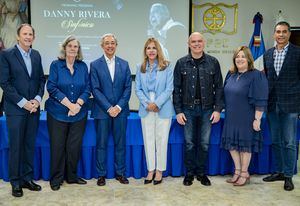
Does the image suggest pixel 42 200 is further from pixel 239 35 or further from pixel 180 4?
pixel 239 35

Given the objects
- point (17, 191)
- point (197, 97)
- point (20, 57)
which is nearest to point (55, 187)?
point (17, 191)

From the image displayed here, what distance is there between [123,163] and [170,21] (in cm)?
268

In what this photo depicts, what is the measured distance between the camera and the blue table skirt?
330cm

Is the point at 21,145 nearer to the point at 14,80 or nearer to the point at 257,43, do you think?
the point at 14,80

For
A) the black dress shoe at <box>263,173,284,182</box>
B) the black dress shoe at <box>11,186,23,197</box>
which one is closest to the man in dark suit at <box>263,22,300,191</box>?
the black dress shoe at <box>263,173,284,182</box>

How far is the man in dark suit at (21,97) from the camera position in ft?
9.21

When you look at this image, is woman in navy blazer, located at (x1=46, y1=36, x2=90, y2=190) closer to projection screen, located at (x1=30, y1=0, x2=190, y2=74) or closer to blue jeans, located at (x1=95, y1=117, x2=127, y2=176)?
blue jeans, located at (x1=95, y1=117, x2=127, y2=176)

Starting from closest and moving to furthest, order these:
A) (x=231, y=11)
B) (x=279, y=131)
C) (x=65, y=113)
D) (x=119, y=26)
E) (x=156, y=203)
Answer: (x=156, y=203) < (x=65, y=113) < (x=279, y=131) < (x=119, y=26) < (x=231, y=11)

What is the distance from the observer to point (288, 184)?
3.18 metres

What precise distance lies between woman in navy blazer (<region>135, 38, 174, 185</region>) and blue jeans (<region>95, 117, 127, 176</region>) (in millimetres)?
216

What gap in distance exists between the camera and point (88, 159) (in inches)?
133

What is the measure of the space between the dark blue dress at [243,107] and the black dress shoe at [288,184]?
1.39 feet

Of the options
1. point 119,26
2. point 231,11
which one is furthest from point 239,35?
point 119,26

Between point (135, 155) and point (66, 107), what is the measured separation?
903mm
